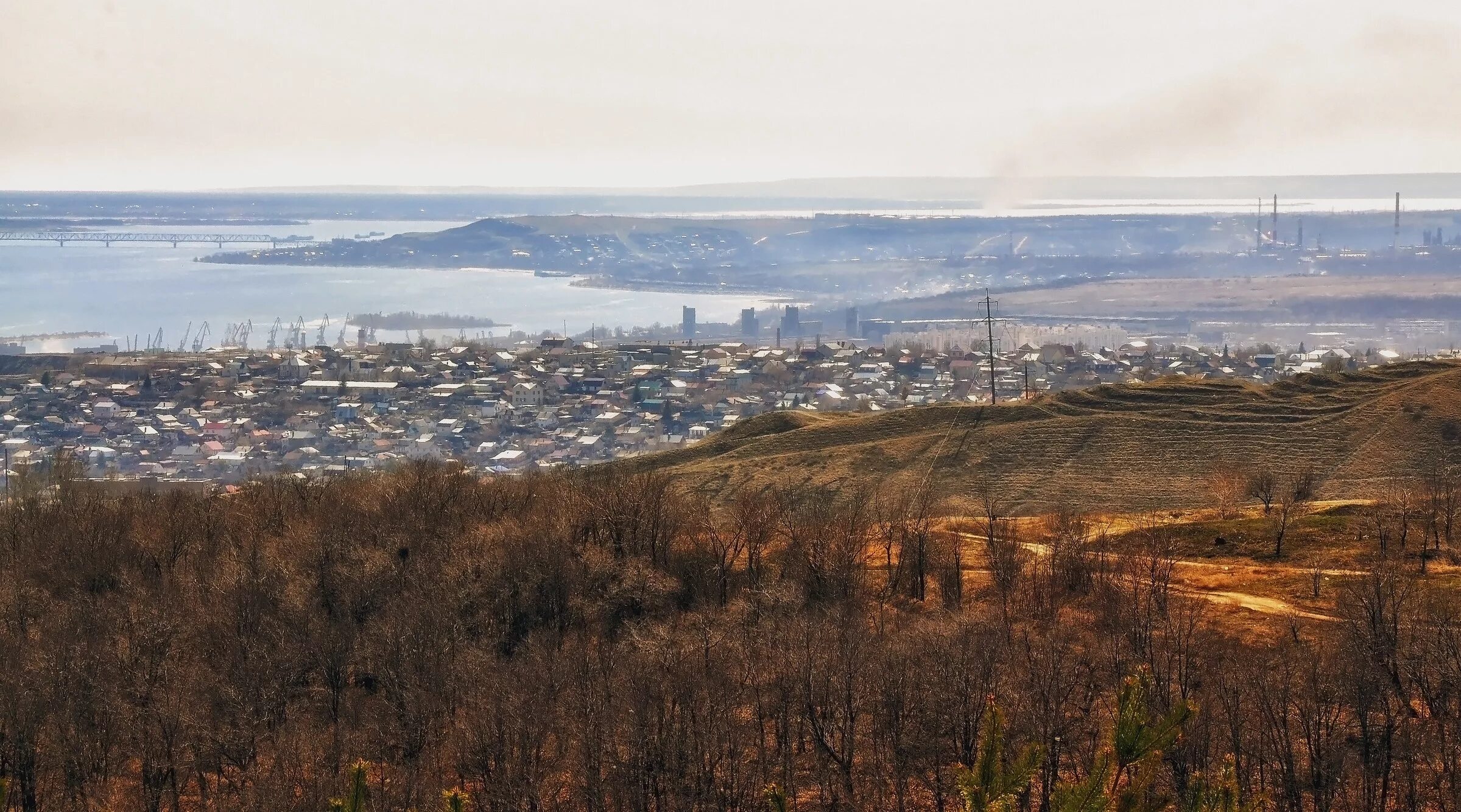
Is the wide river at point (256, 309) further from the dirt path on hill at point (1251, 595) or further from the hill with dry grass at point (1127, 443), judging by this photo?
the dirt path on hill at point (1251, 595)

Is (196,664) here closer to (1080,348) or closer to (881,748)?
(881,748)

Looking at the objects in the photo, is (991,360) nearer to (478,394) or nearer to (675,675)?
(675,675)

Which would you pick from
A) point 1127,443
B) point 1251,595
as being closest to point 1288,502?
point 1251,595

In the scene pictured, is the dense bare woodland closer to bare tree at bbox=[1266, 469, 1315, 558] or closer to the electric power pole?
bare tree at bbox=[1266, 469, 1315, 558]

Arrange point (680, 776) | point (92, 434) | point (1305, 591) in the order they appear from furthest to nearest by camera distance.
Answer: point (92, 434)
point (1305, 591)
point (680, 776)

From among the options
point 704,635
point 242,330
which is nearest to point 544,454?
point 704,635
